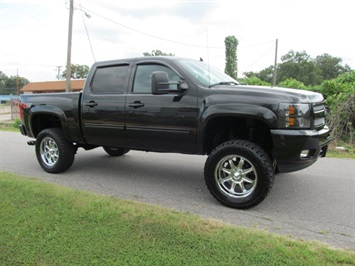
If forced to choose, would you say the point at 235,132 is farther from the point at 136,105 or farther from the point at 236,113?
the point at 136,105

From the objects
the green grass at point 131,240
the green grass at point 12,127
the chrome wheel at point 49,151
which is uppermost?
the chrome wheel at point 49,151

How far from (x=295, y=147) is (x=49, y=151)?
14.3ft

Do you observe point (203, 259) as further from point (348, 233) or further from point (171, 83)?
point (171, 83)

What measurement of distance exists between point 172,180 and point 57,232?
251 cm

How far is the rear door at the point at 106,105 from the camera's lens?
492 centimetres

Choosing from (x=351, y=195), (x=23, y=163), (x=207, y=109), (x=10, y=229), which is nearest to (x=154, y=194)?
(x=207, y=109)

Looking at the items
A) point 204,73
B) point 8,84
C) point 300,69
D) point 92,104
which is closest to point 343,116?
point 204,73

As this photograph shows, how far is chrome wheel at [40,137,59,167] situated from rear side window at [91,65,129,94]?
4.49 ft

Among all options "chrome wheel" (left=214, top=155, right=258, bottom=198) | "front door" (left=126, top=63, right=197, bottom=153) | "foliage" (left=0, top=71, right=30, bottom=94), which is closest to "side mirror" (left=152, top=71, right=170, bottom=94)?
"front door" (left=126, top=63, right=197, bottom=153)

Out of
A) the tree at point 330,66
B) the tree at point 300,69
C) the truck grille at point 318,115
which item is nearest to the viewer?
the truck grille at point 318,115

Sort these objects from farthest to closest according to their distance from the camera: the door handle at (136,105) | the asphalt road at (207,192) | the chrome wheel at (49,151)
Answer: the chrome wheel at (49,151) → the door handle at (136,105) → the asphalt road at (207,192)

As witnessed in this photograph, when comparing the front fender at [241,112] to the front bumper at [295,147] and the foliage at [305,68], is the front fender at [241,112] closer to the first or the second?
the front bumper at [295,147]

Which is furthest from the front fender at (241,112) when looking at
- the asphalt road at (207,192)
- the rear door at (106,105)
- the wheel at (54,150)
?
the wheel at (54,150)

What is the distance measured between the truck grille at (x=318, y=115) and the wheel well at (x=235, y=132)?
1.97 ft
